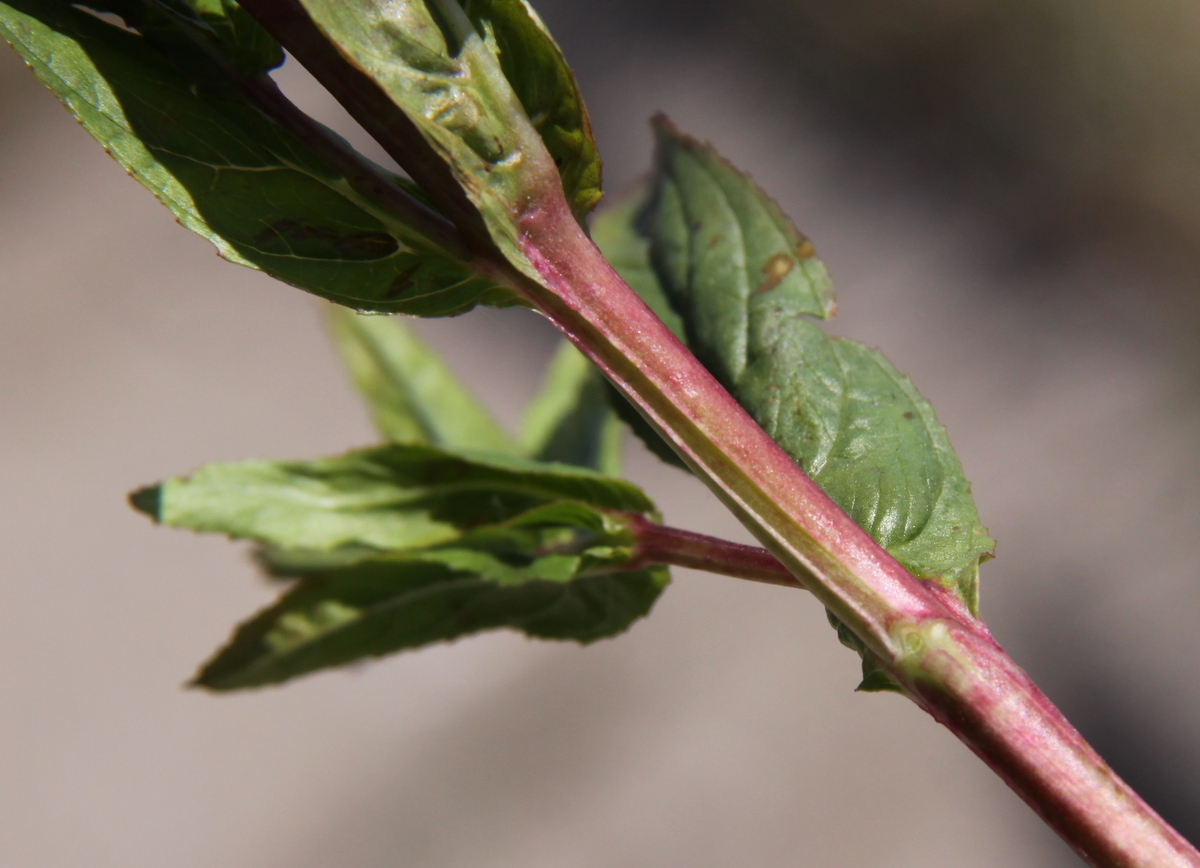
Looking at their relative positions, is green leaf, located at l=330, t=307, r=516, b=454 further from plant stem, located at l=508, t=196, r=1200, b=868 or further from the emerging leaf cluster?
plant stem, located at l=508, t=196, r=1200, b=868

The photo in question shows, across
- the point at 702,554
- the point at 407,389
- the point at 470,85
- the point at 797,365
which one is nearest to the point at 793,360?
the point at 797,365

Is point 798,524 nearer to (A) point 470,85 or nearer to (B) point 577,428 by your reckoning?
(A) point 470,85

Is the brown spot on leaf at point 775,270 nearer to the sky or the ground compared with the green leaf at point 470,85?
nearer to the ground

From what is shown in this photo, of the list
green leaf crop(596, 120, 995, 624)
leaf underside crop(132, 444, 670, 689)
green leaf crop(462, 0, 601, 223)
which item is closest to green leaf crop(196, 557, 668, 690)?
leaf underside crop(132, 444, 670, 689)

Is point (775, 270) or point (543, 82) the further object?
point (775, 270)

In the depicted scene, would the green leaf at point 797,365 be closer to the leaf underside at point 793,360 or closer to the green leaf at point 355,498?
the leaf underside at point 793,360

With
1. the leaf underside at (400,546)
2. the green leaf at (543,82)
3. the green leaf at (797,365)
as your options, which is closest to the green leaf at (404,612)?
the leaf underside at (400,546)

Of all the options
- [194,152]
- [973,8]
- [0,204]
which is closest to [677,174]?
[194,152]
